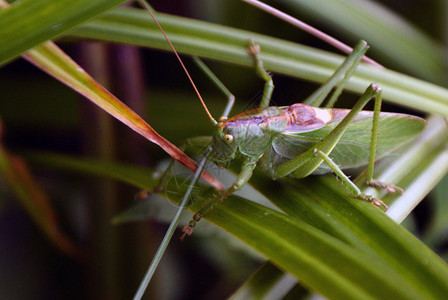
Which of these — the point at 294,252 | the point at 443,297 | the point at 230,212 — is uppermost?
the point at 230,212

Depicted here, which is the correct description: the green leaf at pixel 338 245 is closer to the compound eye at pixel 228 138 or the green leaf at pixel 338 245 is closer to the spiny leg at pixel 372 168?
the spiny leg at pixel 372 168

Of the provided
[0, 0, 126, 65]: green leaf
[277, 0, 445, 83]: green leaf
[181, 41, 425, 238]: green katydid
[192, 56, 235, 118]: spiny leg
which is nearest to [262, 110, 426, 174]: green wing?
[181, 41, 425, 238]: green katydid

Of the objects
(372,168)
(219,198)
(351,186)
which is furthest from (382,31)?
(219,198)

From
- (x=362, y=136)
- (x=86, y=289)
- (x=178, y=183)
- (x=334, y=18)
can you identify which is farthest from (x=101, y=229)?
(x=334, y=18)

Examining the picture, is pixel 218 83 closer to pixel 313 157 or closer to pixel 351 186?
pixel 313 157

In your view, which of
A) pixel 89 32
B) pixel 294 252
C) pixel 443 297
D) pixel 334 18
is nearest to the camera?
pixel 443 297

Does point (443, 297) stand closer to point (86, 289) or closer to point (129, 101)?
point (129, 101)

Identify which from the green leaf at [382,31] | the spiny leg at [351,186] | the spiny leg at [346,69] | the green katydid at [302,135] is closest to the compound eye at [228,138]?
the green katydid at [302,135]

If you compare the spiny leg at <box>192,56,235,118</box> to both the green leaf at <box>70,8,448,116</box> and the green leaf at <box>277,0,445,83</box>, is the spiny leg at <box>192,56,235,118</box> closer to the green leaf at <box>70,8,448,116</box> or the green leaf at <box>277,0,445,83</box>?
the green leaf at <box>70,8,448,116</box>
